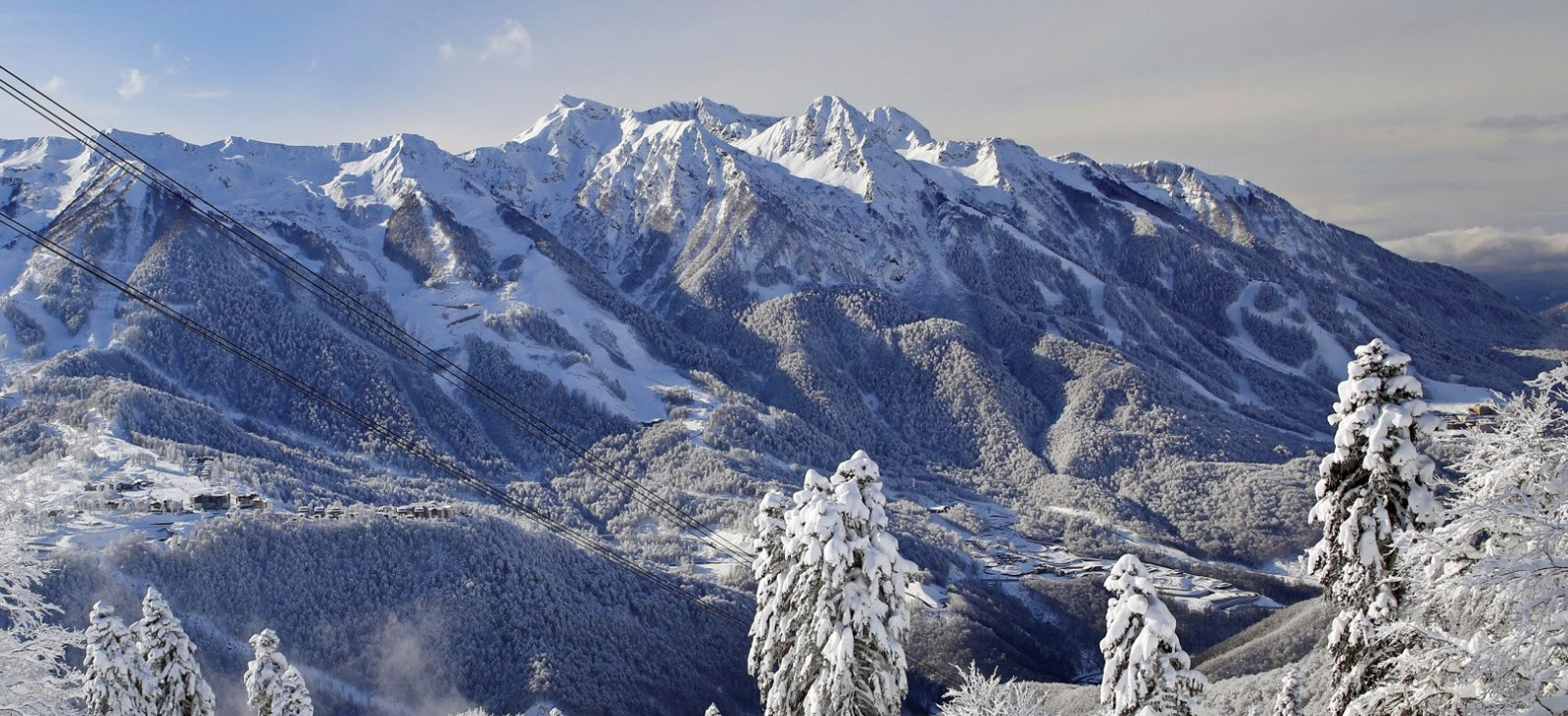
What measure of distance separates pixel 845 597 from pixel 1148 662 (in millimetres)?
7469

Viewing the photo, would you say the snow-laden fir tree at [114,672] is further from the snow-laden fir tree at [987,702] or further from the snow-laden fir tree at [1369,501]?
the snow-laden fir tree at [1369,501]

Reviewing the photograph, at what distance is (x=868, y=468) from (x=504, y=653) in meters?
107

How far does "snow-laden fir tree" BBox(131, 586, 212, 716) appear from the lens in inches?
1548

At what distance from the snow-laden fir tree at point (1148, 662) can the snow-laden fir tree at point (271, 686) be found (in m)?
36.4

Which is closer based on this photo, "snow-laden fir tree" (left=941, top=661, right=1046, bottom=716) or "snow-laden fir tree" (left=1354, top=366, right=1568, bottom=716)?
"snow-laden fir tree" (left=1354, top=366, right=1568, bottom=716)

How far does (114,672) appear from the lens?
121 ft

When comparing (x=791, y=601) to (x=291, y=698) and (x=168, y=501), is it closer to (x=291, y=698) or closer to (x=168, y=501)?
(x=291, y=698)

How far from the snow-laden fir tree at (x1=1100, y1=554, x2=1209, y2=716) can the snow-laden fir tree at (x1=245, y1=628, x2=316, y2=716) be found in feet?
119

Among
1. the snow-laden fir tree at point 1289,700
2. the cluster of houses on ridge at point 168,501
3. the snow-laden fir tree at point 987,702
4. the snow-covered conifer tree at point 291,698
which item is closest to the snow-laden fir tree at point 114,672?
the snow-covered conifer tree at point 291,698

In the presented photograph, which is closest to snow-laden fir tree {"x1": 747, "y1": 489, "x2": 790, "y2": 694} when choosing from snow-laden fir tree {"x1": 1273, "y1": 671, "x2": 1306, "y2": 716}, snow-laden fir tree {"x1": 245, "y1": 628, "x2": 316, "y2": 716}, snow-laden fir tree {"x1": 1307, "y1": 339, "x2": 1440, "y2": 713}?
snow-laden fir tree {"x1": 1307, "y1": 339, "x2": 1440, "y2": 713}

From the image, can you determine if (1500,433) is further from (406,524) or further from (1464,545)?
(406,524)

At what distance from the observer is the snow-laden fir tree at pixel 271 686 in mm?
45125

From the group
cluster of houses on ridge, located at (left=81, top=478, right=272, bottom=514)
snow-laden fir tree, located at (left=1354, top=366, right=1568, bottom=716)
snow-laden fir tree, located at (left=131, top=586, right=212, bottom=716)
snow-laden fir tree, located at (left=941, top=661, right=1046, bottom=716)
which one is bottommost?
cluster of houses on ridge, located at (left=81, top=478, right=272, bottom=514)

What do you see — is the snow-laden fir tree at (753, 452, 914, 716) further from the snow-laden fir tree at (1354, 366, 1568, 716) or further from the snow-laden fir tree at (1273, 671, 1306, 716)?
the snow-laden fir tree at (1273, 671, 1306, 716)
